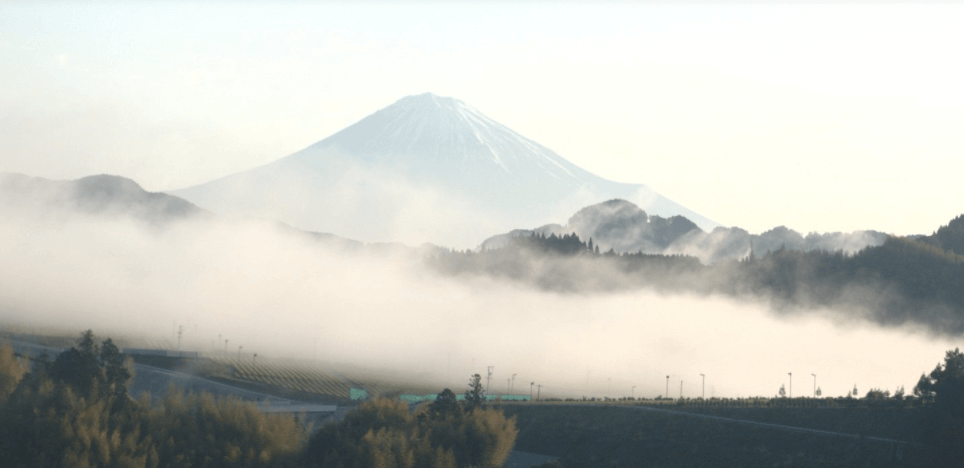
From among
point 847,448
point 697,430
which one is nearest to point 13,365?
point 697,430

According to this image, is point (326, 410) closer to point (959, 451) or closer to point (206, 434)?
point (206, 434)

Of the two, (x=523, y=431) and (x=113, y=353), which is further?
(x=523, y=431)

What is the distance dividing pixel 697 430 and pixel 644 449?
7589 mm

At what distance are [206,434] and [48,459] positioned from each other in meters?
16.4

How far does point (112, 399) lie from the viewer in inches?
5310

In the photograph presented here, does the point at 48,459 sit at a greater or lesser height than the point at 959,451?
lesser

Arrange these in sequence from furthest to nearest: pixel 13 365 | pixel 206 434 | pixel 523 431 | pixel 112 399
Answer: pixel 523 431 < pixel 13 365 < pixel 112 399 < pixel 206 434

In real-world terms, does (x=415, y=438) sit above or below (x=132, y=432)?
above

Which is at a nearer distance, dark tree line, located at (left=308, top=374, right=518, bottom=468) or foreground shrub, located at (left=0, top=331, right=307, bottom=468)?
foreground shrub, located at (left=0, top=331, right=307, bottom=468)

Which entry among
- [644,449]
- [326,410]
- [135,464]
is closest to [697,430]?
[644,449]

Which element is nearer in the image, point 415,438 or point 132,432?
point 132,432

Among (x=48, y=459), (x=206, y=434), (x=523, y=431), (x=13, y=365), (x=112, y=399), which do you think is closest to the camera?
(x=48, y=459)

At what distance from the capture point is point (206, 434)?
400 ft

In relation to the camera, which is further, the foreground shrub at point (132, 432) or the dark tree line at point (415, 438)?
the dark tree line at point (415, 438)
